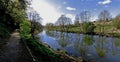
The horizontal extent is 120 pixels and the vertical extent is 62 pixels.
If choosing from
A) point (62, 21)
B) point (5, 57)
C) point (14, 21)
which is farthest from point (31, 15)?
point (62, 21)

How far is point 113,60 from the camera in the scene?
92.9 feet

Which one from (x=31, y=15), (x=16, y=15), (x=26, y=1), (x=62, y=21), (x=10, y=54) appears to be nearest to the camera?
(x=10, y=54)

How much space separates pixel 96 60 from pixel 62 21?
142m

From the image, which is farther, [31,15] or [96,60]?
[31,15]

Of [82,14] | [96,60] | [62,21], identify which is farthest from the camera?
[62,21]

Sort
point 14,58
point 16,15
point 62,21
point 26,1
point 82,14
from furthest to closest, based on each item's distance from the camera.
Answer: point 62,21 < point 82,14 < point 16,15 < point 26,1 < point 14,58

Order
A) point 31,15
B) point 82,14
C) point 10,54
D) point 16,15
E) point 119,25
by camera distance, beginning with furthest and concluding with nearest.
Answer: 1. point 82,14
2. point 119,25
3. point 31,15
4. point 16,15
5. point 10,54

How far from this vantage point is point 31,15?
86.5 metres

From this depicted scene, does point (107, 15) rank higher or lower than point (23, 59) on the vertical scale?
higher

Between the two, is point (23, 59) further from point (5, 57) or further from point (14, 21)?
point (14, 21)

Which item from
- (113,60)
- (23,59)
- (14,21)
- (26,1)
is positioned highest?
→ (26,1)

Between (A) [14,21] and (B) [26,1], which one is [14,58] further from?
(A) [14,21]

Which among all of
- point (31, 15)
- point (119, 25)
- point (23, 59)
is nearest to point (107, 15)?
point (119, 25)

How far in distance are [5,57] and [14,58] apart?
723 millimetres
